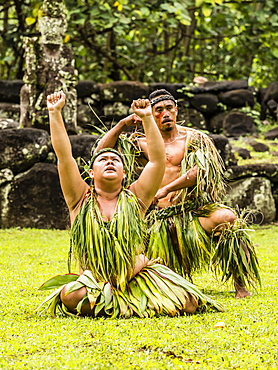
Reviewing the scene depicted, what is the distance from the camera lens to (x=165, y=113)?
12.5 feet

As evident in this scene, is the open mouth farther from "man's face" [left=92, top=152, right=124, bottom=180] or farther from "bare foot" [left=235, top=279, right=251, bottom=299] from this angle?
"bare foot" [left=235, top=279, right=251, bottom=299]

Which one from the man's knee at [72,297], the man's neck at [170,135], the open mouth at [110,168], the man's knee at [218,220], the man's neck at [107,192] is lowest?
the man's knee at [72,297]

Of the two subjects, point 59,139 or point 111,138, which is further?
point 111,138

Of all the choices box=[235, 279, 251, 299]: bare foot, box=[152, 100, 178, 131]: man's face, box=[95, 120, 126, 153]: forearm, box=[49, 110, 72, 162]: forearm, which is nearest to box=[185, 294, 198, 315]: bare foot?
box=[235, 279, 251, 299]: bare foot

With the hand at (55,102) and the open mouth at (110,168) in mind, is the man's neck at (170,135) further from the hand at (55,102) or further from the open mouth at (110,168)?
the hand at (55,102)

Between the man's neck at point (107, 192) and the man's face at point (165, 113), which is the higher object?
the man's face at point (165, 113)

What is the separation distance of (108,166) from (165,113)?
0.96 metres

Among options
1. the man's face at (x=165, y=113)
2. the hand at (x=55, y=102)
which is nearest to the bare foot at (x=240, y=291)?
the man's face at (x=165, y=113)

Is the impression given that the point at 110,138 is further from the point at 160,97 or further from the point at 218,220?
the point at 218,220

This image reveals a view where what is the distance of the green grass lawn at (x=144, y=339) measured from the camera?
1932 millimetres

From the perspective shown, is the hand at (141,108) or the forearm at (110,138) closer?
the hand at (141,108)

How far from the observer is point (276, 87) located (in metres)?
9.90

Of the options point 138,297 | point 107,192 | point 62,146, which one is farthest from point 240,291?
point 62,146

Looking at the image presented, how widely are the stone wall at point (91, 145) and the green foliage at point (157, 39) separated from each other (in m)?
1.11
